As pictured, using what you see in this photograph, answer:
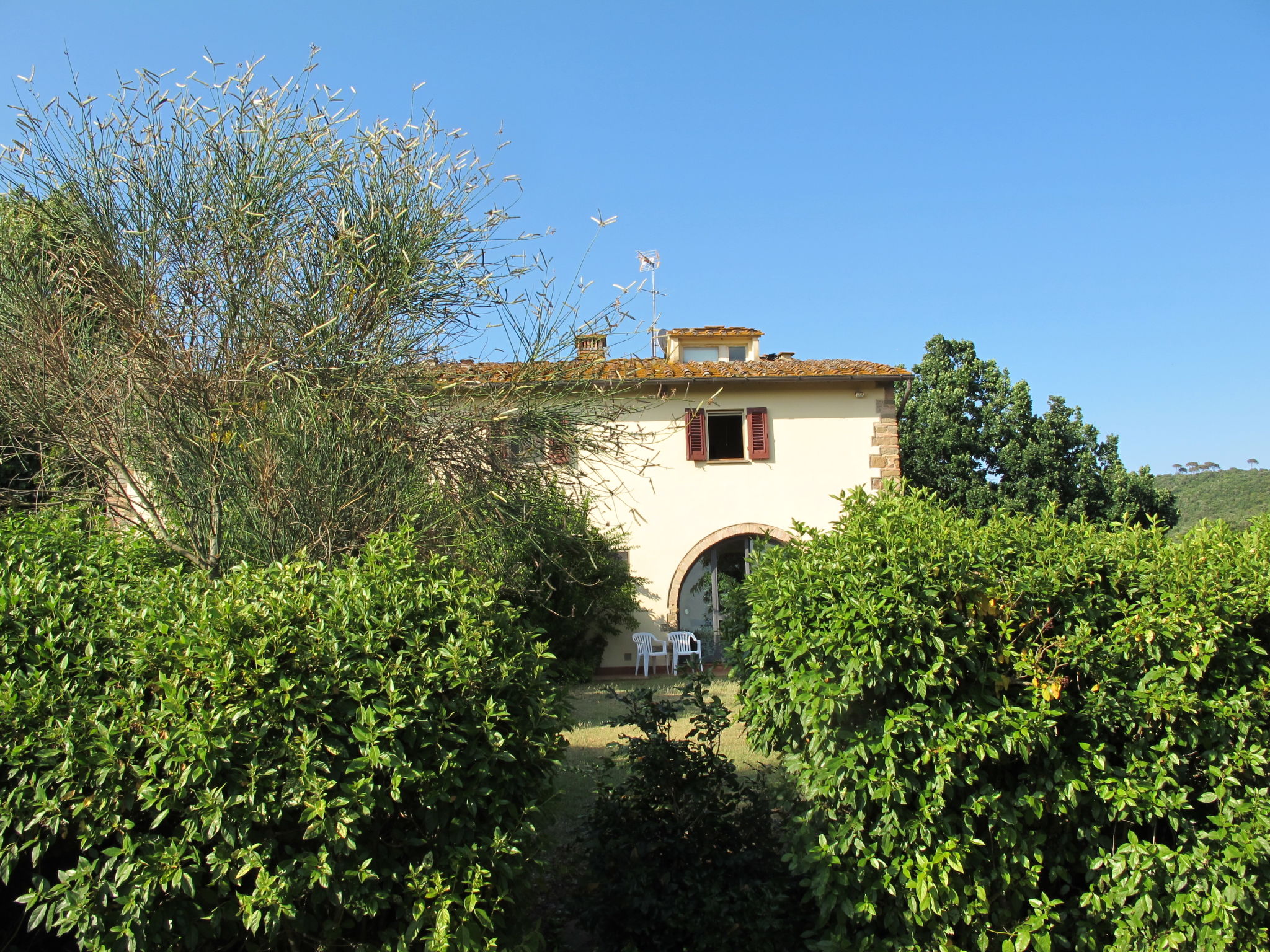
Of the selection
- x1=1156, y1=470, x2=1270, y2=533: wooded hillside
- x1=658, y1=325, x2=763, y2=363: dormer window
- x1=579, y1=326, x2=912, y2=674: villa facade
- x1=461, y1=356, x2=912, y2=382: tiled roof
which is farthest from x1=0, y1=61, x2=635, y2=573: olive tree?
x1=1156, y1=470, x2=1270, y2=533: wooded hillside

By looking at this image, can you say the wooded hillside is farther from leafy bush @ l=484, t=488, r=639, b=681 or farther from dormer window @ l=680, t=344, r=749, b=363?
leafy bush @ l=484, t=488, r=639, b=681

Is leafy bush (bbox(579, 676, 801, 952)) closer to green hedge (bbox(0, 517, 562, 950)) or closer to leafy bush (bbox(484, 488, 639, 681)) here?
leafy bush (bbox(484, 488, 639, 681))

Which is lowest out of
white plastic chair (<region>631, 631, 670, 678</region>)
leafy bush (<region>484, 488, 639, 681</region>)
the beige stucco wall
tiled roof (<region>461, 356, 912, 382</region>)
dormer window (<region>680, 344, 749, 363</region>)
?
white plastic chair (<region>631, 631, 670, 678</region>)

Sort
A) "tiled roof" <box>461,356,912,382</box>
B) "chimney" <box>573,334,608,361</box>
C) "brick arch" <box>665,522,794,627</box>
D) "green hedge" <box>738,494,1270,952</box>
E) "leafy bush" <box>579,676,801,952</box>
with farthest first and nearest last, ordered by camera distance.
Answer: "brick arch" <box>665,522,794,627</box> → "tiled roof" <box>461,356,912,382</box> → "chimney" <box>573,334,608,361</box> → "leafy bush" <box>579,676,801,952</box> → "green hedge" <box>738,494,1270,952</box>

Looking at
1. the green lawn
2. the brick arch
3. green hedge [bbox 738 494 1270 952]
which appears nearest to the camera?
green hedge [bbox 738 494 1270 952]

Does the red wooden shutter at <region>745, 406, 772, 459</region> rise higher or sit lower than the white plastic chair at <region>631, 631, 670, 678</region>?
higher

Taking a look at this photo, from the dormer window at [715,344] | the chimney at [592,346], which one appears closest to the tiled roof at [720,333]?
the dormer window at [715,344]

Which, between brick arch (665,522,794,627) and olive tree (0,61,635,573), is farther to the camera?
brick arch (665,522,794,627)

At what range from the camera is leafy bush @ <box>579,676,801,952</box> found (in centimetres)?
355

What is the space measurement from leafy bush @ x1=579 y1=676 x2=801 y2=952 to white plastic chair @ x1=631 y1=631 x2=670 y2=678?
36.9 ft

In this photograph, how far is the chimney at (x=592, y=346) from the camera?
4375mm

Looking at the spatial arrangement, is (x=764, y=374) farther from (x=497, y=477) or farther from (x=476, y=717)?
(x=476, y=717)

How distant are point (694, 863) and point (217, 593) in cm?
233

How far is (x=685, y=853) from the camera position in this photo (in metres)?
Answer: 3.79
